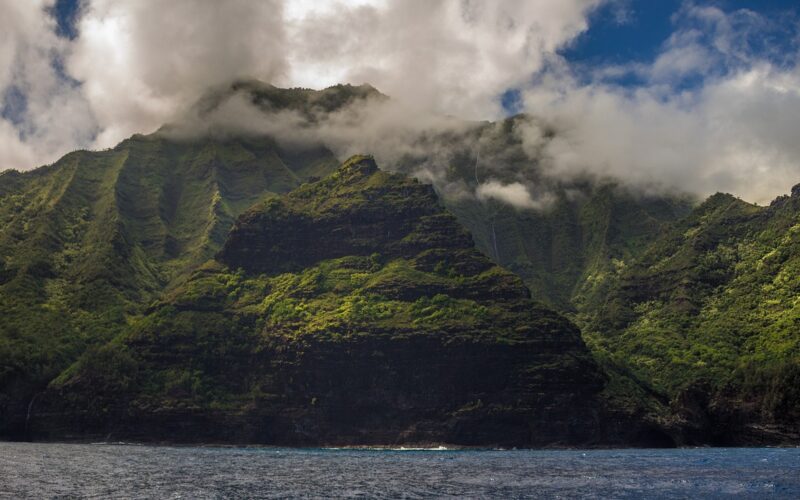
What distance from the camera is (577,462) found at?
599 feet

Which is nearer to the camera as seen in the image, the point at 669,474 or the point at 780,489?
the point at 780,489

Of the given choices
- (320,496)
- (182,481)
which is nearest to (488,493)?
(320,496)

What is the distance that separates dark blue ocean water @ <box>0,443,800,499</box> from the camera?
107812 mm

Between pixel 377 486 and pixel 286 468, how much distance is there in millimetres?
42012

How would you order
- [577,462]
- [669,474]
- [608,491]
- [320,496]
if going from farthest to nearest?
[577,462] → [669,474] → [608,491] → [320,496]

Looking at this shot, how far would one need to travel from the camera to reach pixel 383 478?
134m

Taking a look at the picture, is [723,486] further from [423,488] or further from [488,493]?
[423,488]

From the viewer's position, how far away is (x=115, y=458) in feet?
576

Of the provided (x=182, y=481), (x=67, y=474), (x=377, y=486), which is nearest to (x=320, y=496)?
(x=377, y=486)

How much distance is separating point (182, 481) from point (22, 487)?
2340 cm

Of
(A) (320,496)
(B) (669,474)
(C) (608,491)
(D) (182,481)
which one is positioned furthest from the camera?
(B) (669,474)

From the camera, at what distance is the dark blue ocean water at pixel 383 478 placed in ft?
354

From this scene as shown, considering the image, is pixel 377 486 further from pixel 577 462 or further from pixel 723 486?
pixel 577 462

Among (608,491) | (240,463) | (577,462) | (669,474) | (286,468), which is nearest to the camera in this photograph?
(608,491)
